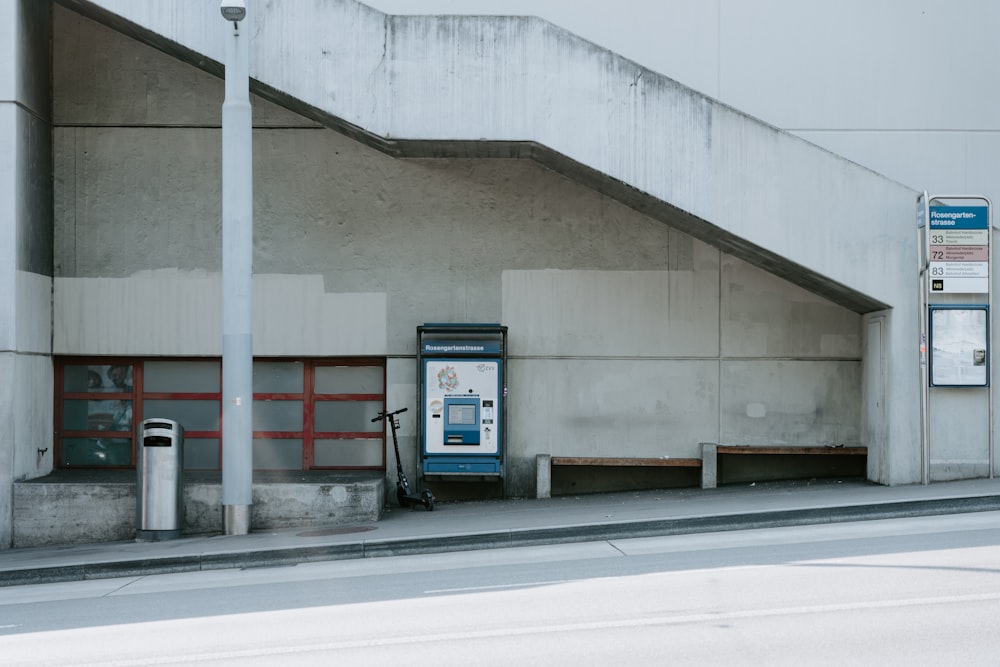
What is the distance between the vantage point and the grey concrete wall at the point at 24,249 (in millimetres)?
13250

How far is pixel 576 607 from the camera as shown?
7.68 metres

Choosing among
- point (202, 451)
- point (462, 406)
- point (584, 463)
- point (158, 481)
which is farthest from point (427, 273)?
point (158, 481)

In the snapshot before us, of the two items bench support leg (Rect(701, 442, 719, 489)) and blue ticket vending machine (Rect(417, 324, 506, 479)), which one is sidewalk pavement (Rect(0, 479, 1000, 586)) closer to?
blue ticket vending machine (Rect(417, 324, 506, 479))

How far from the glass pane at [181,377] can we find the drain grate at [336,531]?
12.2 ft

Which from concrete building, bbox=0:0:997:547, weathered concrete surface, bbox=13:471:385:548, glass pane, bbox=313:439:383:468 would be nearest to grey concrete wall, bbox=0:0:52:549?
concrete building, bbox=0:0:997:547

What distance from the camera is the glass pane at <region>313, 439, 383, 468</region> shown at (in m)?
15.2

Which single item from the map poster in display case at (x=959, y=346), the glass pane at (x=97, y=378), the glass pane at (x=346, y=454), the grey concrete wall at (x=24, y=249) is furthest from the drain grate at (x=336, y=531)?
the map poster in display case at (x=959, y=346)

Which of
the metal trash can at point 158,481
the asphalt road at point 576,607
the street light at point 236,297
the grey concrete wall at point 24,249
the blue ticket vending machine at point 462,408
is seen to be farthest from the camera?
the blue ticket vending machine at point 462,408

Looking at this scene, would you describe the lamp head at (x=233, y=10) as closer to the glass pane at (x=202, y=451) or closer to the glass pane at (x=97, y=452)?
the glass pane at (x=202, y=451)

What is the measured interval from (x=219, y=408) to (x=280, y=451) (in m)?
1.10

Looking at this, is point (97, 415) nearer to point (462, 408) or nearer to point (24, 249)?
point (24, 249)

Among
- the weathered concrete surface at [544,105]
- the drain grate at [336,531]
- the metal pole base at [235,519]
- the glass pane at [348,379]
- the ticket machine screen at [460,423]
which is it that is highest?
the weathered concrete surface at [544,105]

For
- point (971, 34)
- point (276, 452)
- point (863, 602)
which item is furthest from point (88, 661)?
point (971, 34)

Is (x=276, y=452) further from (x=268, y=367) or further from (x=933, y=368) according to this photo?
(x=933, y=368)
